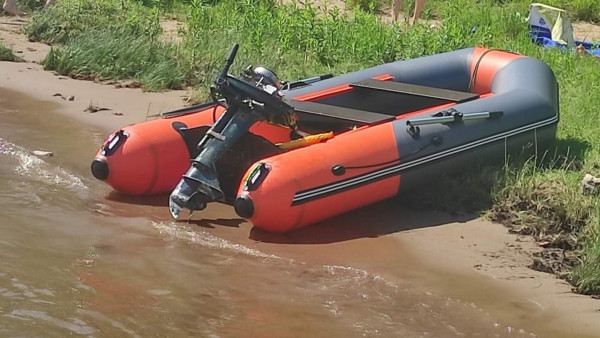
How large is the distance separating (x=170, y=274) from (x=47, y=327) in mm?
910

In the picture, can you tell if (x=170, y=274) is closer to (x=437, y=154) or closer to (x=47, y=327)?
A: (x=47, y=327)

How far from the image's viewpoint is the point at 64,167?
751cm

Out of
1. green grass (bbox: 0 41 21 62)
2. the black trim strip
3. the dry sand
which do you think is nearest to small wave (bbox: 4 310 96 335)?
the dry sand

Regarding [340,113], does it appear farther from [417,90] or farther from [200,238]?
[200,238]

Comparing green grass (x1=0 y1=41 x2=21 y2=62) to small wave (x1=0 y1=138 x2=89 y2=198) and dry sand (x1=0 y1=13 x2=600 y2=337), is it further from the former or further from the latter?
dry sand (x1=0 y1=13 x2=600 y2=337)

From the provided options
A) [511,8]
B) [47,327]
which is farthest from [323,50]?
[47,327]

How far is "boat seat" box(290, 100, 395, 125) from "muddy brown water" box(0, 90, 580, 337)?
0.64m

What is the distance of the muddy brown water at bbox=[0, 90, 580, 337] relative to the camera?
5.11m

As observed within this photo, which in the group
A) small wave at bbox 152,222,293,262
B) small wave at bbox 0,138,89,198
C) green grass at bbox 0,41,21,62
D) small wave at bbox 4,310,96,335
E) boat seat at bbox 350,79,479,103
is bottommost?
green grass at bbox 0,41,21,62

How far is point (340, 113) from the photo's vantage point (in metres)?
7.34

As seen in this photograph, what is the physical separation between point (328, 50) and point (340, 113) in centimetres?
281

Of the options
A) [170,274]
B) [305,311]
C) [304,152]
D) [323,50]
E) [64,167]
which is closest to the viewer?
[305,311]

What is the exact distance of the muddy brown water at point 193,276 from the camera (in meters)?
5.11

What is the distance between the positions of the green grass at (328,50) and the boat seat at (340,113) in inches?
25.1
